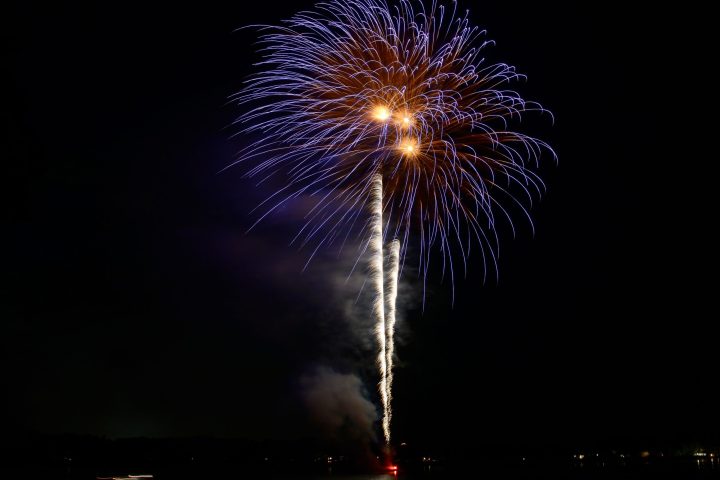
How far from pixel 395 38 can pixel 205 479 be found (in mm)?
71958

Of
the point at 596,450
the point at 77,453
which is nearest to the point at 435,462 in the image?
the point at 596,450

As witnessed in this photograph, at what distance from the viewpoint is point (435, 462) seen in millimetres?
169875

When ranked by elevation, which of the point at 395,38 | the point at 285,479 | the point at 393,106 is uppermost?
the point at 395,38

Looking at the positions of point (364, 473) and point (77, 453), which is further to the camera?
point (77, 453)

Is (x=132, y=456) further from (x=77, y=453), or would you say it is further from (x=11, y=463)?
(x=11, y=463)

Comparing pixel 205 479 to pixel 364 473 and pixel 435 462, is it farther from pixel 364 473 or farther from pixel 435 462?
pixel 435 462

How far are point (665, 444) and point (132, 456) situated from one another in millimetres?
118677

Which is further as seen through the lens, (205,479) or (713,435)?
(713,435)

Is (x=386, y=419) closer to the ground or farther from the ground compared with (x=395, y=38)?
closer to the ground

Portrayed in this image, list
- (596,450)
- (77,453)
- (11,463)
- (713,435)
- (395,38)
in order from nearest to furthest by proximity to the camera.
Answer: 1. (395,38)
2. (11,463)
3. (77,453)
4. (713,435)
5. (596,450)

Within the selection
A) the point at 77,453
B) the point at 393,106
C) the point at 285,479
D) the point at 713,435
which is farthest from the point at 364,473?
the point at 393,106

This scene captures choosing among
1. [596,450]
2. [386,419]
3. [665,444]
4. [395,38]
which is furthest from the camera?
[596,450]

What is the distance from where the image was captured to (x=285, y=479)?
82.7 metres

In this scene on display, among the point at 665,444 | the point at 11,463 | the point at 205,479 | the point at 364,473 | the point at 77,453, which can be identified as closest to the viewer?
the point at 205,479
